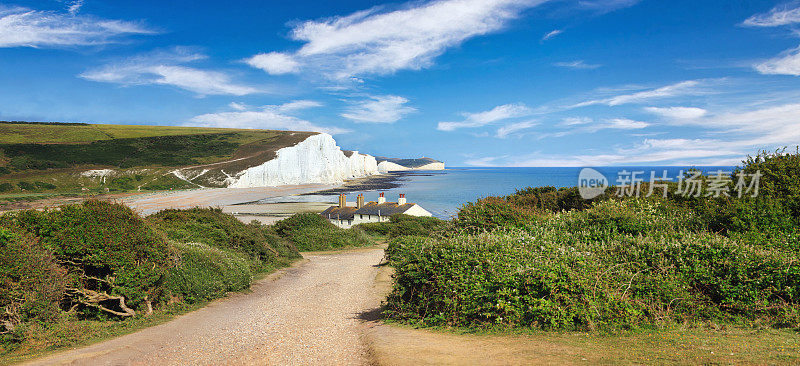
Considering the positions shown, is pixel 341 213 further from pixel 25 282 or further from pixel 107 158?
pixel 107 158

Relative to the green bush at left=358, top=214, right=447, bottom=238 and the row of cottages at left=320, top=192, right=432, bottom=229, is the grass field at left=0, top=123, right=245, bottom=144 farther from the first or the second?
the green bush at left=358, top=214, right=447, bottom=238

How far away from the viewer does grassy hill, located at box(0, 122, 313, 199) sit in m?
90.4

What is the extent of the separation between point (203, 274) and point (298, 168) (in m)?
99.6

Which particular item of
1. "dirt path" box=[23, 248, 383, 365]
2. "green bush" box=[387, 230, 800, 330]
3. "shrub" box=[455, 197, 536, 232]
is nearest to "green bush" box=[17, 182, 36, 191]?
"dirt path" box=[23, 248, 383, 365]

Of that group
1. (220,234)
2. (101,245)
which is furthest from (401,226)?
(101,245)

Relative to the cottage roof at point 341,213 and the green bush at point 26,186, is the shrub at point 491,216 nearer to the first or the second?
the cottage roof at point 341,213

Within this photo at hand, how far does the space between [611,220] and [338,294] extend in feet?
30.1

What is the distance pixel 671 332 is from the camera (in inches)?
295

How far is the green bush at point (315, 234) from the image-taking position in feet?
97.4

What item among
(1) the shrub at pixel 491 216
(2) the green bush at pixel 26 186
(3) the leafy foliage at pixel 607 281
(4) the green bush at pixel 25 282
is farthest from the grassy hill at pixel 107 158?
(3) the leafy foliage at pixel 607 281

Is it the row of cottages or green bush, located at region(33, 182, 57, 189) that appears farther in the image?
green bush, located at region(33, 182, 57, 189)

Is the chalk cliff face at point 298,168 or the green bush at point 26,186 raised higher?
the chalk cliff face at point 298,168

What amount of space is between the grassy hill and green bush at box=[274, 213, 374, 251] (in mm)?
69526

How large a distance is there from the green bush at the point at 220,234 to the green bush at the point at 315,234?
6629 mm
